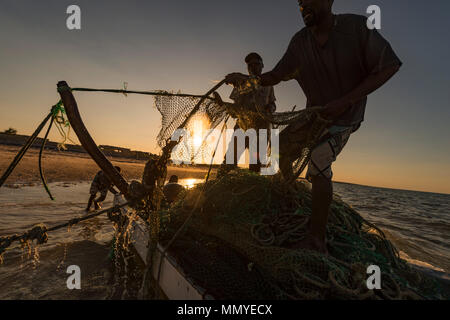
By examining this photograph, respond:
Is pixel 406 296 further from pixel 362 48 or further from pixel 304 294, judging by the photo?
pixel 362 48

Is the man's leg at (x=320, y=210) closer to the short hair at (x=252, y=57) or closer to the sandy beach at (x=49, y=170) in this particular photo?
the short hair at (x=252, y=57)

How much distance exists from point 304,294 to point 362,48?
2.34m

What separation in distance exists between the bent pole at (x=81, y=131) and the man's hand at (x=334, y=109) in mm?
2326

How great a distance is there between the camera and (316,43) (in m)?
2.34

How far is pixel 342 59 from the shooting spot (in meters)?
2.14

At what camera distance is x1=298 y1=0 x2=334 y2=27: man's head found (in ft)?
6.90

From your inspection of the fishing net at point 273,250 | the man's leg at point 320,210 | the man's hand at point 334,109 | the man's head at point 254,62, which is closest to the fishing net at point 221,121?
the man's hand at point 334,109

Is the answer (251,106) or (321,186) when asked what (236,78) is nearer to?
(251,106)

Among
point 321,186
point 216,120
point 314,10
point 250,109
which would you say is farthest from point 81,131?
point 314,10

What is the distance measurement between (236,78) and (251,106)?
0.39 metres

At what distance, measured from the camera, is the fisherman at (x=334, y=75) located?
194cm

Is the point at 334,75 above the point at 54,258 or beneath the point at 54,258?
above
